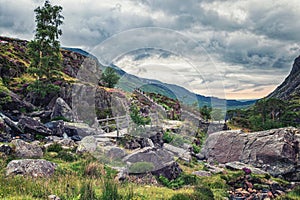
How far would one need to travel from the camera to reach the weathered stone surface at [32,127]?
22.9m

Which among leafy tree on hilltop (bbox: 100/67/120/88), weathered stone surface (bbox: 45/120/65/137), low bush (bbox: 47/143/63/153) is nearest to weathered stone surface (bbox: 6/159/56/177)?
low bush (bbox: 47/143/63/153)

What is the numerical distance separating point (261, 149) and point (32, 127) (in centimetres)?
1659

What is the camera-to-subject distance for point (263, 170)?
2134cm

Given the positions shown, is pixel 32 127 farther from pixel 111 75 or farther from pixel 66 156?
pixel 66 156

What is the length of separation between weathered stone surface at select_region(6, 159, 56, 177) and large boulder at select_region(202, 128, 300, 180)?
14897 mm

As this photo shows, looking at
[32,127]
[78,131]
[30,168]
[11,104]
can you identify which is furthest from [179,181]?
[11,104]

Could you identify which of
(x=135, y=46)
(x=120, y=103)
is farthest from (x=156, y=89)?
(x=120, y=103)

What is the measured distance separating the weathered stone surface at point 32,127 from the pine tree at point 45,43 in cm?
1654

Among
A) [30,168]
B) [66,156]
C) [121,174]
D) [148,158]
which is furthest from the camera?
[148,158]

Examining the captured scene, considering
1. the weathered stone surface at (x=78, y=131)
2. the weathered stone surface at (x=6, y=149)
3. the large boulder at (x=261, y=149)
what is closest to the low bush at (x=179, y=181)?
the large boulder at (x=261, y=149)

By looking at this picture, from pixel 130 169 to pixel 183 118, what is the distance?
446cm

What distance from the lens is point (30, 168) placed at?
12.4 metres

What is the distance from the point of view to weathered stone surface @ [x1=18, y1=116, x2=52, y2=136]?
2286 cm

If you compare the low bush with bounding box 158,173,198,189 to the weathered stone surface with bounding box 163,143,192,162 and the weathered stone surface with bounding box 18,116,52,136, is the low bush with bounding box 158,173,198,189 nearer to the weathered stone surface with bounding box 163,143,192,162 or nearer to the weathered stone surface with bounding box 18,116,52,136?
the weathered stone surface with bounding box 163,143,192,162
